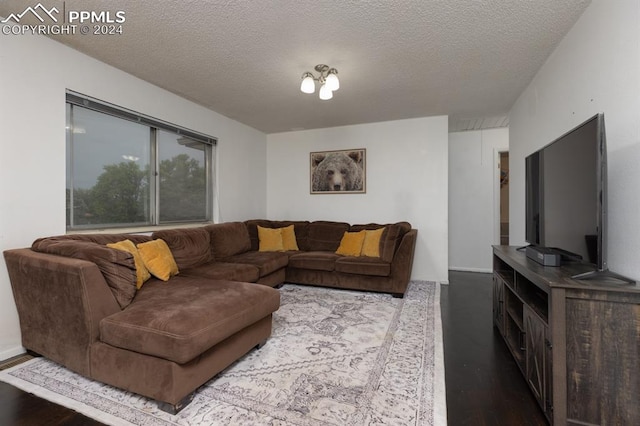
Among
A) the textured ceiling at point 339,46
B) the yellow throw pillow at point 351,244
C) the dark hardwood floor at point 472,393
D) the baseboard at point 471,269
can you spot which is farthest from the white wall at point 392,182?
the dark hardwood floor at point 472,393

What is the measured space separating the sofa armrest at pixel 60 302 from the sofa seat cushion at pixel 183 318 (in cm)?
14

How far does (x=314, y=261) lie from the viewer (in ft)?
12.3

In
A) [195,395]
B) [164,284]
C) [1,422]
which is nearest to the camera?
[1,422]

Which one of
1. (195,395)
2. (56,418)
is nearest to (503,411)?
(195,395)

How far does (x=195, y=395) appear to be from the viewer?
63.7 inches

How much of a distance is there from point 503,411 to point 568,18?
8.43 ft

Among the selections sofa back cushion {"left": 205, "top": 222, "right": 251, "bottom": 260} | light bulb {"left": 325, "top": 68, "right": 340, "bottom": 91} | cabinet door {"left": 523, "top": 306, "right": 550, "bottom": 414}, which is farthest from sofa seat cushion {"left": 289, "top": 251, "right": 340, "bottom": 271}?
cabinet door {"left": 523, "top": 306, "right": 550, "bottom": 414}

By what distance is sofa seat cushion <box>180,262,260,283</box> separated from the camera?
279 cm

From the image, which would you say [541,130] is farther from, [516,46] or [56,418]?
[56,418]

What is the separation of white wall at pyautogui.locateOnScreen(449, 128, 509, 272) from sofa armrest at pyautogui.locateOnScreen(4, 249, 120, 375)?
15.9 ft

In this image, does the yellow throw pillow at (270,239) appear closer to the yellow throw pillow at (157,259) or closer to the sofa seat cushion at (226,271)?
the sofa seat cushion at (226,271)

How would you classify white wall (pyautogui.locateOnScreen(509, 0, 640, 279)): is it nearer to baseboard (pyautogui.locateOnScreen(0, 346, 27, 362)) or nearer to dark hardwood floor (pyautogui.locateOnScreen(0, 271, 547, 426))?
dark hardwood floor (pyautogui.locateOnScreen(0, 271, 547, 426))

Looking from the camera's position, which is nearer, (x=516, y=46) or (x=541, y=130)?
(x=516, y=46)

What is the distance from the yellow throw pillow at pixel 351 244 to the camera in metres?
3.91
